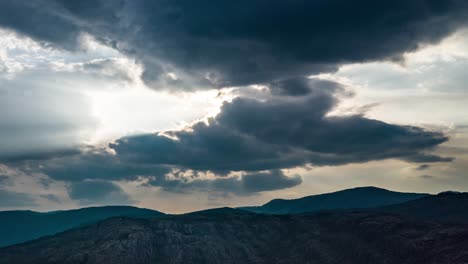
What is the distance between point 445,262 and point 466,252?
11.0 meters

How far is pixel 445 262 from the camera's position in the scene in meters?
199

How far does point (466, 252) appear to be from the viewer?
652ft
